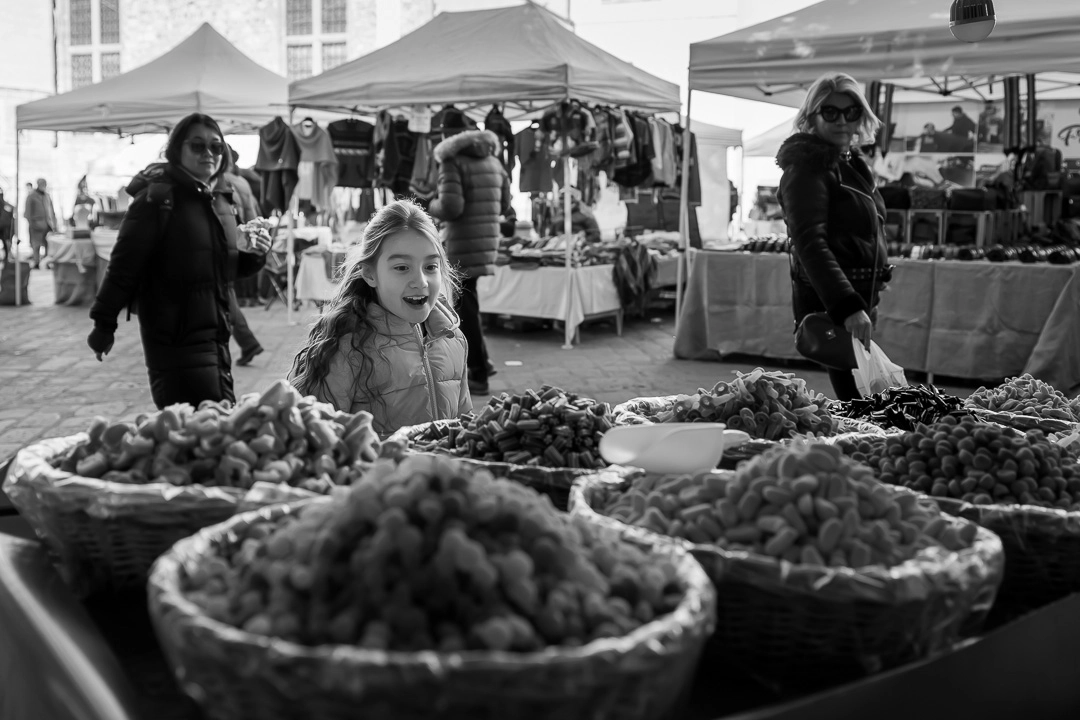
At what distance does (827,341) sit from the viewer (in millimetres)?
3695

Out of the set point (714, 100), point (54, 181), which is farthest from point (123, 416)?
point (54, 181)

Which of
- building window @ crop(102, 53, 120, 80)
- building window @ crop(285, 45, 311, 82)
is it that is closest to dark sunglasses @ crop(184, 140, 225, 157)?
building window @ crop(285, 45, 311, 82)

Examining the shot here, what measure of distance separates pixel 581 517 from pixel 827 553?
0.32 metres

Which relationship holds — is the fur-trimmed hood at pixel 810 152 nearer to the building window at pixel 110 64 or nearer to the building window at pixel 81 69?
the building window at pixel 110 64

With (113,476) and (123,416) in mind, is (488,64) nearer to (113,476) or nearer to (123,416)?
(123,416)

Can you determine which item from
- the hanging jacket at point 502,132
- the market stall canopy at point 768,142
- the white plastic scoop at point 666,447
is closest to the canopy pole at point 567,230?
the hanging jacket at point 502,132

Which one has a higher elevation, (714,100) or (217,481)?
(714,100)

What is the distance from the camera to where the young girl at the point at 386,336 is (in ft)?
8.87

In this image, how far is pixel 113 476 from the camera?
1538 mm

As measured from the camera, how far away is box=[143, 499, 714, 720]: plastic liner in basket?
0.96 metres

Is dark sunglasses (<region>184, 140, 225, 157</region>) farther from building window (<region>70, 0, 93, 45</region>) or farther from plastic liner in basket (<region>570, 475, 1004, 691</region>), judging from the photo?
building window (<region>70, 0, 93, 45</region>)

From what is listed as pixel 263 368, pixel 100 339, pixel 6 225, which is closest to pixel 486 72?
pixel 263 368

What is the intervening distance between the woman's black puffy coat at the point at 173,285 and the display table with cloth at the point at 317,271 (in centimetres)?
680

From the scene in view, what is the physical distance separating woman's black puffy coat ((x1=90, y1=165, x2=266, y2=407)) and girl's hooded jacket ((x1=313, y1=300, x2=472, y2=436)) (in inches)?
53.6
